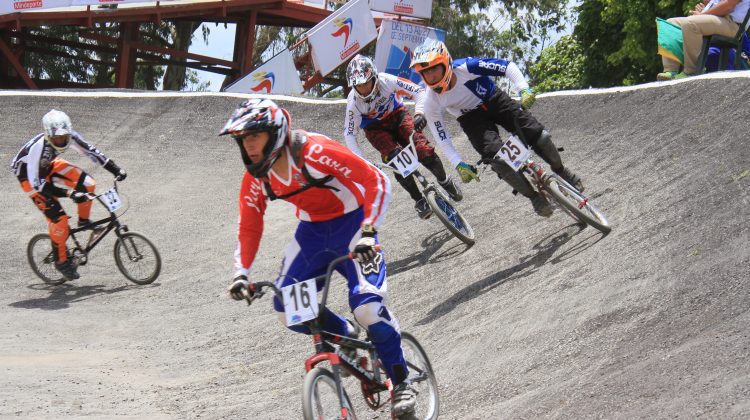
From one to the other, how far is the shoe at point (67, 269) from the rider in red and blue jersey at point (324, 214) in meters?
8.03

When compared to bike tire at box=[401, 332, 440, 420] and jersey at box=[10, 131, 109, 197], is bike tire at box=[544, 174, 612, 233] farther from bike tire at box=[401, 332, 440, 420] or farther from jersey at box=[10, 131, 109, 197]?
jersey at box=[10, 131, 109, 197]

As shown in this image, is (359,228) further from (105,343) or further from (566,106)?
(566,106)

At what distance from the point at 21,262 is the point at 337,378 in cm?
1039

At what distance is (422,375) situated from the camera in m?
6.89

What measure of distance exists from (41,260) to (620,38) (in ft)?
64.1

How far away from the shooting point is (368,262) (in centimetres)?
623

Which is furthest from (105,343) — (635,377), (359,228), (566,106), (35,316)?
(566,106)

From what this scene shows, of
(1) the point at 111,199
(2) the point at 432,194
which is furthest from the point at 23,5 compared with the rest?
(2) the point at 432,194

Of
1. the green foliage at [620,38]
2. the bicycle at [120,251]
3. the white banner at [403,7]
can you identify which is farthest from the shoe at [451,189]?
the green foliage at [620,38]

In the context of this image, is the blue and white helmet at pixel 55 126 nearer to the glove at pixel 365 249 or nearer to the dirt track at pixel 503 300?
the dirt track at pixel 503 300

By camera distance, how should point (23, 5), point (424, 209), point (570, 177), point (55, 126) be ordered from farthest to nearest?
point (23, 5)
point (55, 126)
point (424, 209)
point (570, 177)

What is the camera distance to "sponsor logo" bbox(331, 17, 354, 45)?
22.9 metres

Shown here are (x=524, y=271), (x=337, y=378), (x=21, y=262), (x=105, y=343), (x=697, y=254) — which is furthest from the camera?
(x=21, y=262)

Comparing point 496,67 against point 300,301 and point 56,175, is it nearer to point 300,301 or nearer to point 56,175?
point 300,301
